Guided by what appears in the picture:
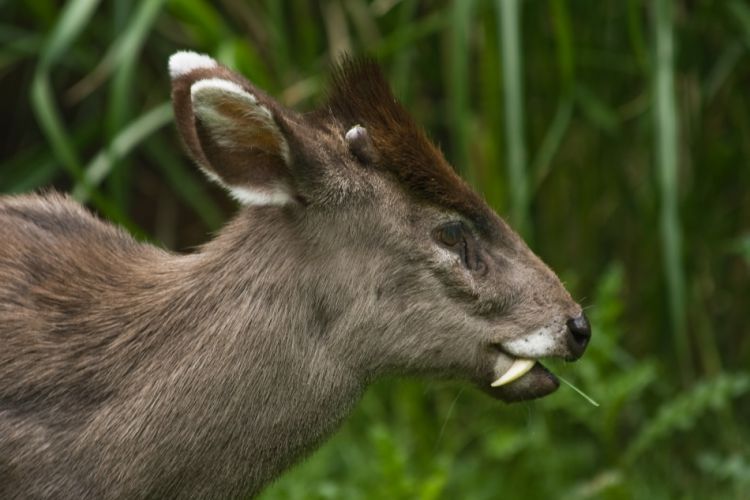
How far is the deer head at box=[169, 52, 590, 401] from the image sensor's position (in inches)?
140

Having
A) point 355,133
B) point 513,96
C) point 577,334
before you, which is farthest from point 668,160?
point 355,133

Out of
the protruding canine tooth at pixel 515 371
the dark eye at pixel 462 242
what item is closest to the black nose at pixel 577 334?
the protruding canine tooth at pixel 515 371

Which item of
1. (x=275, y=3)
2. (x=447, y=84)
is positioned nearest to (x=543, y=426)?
(x=447, y=84)

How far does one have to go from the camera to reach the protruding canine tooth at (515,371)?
368 centimetres

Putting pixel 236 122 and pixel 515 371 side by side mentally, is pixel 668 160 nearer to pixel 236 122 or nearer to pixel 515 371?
pixel 515 371

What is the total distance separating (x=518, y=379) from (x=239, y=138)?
90 cm

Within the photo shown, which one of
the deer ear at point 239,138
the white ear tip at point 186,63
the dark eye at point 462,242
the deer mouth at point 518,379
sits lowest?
the deer mouth at point 518,379

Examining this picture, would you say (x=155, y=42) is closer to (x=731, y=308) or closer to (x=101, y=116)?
(x=101, y=116)

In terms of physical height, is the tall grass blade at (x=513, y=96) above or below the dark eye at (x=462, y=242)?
below

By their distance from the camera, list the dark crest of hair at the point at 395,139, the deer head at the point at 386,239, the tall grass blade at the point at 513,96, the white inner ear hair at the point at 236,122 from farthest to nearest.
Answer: the tall grass blade at the point at 513,96
the dark crest of hair at the point at 395,139
the deer head at the point at 386,239
the white inner ear hair at the point at 236,122

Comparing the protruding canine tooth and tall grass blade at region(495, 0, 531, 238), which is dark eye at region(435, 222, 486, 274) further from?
tall grass blade at region(495, 0, 531, 238)

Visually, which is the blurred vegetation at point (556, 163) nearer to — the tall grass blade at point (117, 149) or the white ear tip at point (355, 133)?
the tall grass blade at point (117, 149)

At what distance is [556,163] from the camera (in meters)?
6.48

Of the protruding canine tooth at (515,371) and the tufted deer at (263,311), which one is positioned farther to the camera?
the protruding canine tooth at (515,371)
